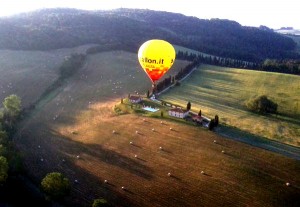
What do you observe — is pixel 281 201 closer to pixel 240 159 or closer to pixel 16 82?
pixel 240 159

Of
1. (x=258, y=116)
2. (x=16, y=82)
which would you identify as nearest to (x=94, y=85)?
(x=16, y=82)

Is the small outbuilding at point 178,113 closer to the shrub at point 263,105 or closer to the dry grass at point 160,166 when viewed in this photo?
the dry grass at point 160,166

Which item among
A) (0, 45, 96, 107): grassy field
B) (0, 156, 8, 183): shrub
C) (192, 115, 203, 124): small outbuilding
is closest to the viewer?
(0, 156, 8, 183): shrub

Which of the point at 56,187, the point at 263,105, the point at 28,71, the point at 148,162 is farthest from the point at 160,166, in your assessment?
the point at 28,71

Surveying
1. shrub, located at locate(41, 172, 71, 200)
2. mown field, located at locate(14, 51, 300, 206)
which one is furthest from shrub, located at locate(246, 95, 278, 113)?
shrub, located at locate(41, 172, 71, 200)

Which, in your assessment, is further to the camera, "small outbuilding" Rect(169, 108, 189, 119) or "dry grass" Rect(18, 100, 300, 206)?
"small outbuilding" Rect(169, 108, 189, 119)

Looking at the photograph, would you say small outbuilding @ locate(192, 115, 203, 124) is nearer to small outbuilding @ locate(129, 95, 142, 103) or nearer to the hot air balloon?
the hot air balloon

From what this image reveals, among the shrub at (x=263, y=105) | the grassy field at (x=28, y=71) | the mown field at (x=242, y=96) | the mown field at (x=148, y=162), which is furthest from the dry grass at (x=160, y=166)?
the grassy field at (x=28, y=71)
